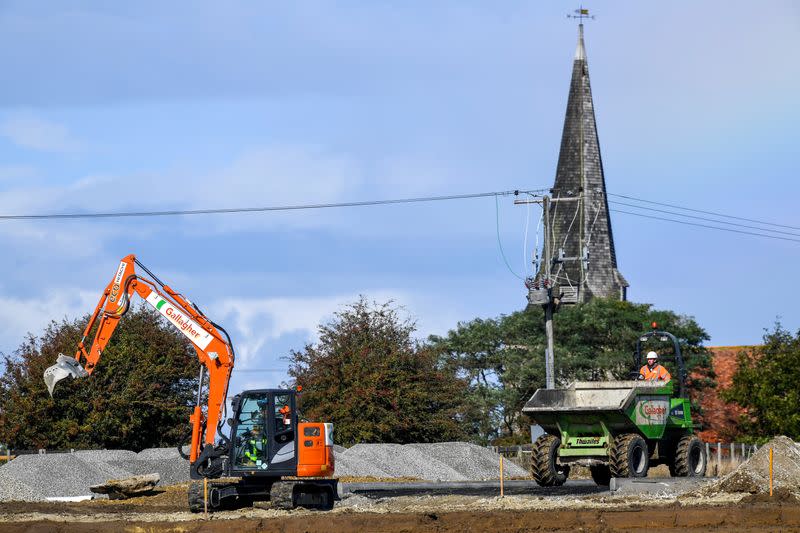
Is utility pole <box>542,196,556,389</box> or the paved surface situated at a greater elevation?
utility pole <box>542,196,556,389</box>

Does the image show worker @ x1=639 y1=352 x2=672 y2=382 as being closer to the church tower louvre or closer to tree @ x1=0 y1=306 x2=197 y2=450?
tree @ x1=0 y1=306 x2=197 y2=450

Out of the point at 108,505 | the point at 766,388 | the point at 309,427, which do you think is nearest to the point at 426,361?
the point at 766,388

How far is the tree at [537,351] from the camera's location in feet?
237

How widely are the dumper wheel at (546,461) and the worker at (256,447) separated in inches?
260

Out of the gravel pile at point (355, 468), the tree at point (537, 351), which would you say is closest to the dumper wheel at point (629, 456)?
the gravel pile at point (355, 468)

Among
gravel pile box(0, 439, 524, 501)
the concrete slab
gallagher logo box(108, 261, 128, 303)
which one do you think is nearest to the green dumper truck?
the concrete slab

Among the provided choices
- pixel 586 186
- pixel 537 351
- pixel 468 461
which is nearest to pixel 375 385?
pixel 468 461

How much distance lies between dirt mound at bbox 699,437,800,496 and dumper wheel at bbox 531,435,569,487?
4.43 m

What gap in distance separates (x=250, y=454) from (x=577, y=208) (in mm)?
76854

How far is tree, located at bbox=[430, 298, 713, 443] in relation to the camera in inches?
2844

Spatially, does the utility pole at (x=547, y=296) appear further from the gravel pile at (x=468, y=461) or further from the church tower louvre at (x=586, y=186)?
the church tower louvre at (x=586, y=186)

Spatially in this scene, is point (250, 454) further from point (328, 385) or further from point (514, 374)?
point (514, 374)

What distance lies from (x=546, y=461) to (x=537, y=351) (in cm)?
4677

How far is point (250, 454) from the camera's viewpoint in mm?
24969
